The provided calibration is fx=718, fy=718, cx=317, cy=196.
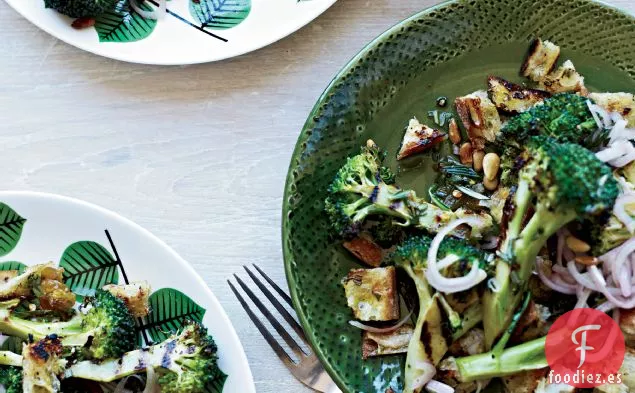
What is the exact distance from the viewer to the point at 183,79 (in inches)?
99.6

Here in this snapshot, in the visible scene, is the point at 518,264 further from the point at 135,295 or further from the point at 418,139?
the point at 135,295

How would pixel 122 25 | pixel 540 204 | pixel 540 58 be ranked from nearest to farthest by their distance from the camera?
pixel 540 204
pixel 540 58
pixel 122 25

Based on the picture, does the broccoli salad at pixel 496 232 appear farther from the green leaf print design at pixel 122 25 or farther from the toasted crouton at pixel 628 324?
the green leaf print design at pixel 122 25

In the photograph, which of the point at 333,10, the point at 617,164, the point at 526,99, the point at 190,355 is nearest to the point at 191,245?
the point at 190,355

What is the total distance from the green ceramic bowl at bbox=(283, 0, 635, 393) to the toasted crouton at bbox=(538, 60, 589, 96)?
55mm

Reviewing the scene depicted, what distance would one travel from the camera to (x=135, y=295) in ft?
7.23

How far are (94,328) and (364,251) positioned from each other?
85 cm

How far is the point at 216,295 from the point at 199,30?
90 centimetres

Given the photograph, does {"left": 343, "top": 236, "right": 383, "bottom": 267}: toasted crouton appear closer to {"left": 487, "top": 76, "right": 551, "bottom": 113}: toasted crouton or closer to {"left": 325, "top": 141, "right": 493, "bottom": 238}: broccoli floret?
{"left": 325, "top": 141, "right": 493, "bottom": 238}: broccoli floret

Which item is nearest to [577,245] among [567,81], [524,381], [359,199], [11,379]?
[524,381]

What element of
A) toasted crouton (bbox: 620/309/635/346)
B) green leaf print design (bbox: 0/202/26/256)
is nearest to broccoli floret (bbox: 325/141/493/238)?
toasted crouton (bbox: 620/309/635/346)

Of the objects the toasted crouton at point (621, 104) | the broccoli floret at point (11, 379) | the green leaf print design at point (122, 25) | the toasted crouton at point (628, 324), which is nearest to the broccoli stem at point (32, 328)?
the broccoli floret at point (11, 379)

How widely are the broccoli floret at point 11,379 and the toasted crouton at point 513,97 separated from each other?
1.67m

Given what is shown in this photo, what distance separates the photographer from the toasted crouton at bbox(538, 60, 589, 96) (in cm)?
226
